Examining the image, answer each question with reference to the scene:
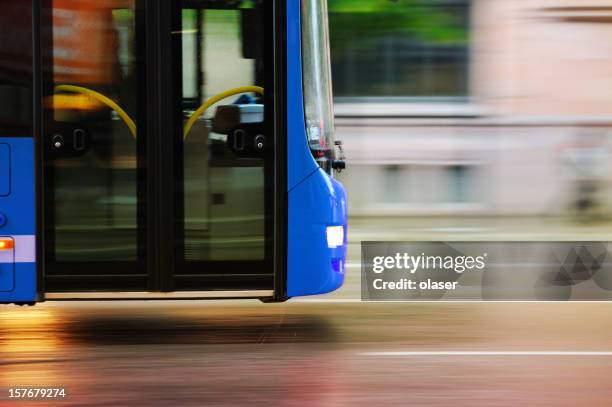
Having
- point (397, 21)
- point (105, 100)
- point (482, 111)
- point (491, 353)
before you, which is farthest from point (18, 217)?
point (482, 111)

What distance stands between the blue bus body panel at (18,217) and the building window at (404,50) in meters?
6.66

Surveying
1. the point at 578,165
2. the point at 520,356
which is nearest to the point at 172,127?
the point at 520,356

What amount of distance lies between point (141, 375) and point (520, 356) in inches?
95.7

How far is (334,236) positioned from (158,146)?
1.34 meters

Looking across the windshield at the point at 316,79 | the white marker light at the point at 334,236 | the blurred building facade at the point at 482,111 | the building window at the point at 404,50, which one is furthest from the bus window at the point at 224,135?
the blurred building facade at the point at 482,111

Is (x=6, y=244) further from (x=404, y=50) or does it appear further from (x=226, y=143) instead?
(x=404, y=50)

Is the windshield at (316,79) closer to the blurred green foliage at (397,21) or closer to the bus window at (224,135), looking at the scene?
the bus window at (224,135)

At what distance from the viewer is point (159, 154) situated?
695 cm

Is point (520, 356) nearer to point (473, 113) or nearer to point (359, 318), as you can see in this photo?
point (359, 318)

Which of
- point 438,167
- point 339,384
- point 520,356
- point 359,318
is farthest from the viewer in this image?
point 438,167

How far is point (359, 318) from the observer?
8125 mm

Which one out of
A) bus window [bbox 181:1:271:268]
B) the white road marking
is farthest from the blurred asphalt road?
bus window [bbox 181:1:271:268]

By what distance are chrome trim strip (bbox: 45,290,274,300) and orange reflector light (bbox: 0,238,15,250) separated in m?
0.41

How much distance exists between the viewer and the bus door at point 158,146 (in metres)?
6.89
